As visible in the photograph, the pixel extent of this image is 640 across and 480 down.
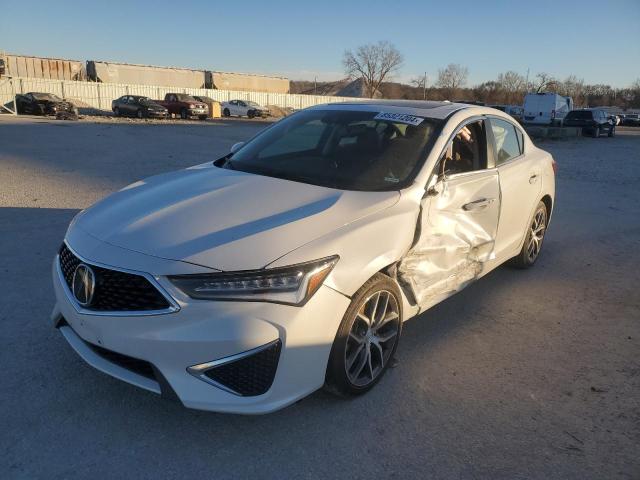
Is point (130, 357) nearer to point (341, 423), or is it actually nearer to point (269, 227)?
point (269, 227)

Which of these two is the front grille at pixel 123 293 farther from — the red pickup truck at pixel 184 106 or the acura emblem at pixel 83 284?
the red pickup truck at pixel 184 106

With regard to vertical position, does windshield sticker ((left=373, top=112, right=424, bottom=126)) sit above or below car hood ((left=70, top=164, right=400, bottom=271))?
above

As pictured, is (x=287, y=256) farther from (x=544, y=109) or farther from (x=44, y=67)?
(x=44, y=67)

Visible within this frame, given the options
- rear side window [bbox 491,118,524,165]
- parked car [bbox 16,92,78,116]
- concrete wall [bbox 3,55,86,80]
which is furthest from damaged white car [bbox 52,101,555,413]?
concrete wall [bbox 3,55,86,80]

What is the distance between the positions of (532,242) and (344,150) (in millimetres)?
2634

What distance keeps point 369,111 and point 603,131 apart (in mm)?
32878

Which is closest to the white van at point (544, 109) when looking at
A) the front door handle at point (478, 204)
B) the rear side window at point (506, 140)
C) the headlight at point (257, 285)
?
the rear side window at point (506, 140)

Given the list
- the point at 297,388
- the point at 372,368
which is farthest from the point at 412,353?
the point at 297,388

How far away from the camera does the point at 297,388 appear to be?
2.59 meters

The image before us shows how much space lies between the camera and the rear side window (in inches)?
178

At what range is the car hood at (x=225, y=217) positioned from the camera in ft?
8.35

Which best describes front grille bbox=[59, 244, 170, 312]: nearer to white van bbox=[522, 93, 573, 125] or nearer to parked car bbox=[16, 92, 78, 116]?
parked car bbox=[16, 92, 78, 116]

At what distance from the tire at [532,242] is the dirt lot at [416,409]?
19 cm

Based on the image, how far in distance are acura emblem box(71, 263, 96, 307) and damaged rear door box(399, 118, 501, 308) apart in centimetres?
173
